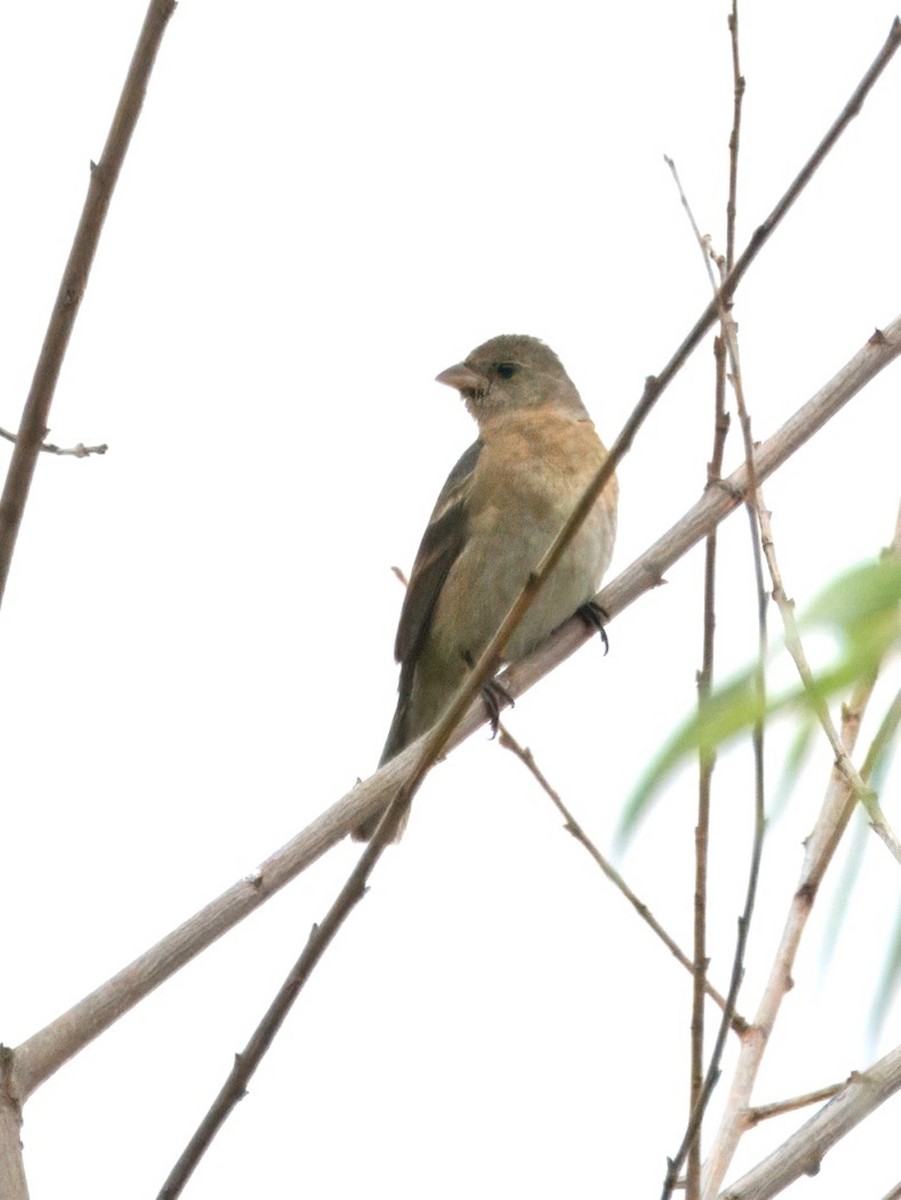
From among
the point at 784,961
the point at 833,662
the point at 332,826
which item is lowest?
the point at 833,662

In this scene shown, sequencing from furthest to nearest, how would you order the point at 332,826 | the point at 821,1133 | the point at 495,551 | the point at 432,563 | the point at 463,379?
the point at 463,379 → the point at 432,563 → the point at 495,551 → the point at 332,826 → the point at 821,1133

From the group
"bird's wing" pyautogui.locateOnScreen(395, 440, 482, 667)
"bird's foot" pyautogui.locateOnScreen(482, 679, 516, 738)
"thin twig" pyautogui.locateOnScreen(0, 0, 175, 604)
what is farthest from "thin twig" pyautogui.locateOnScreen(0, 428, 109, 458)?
"bird's wing" pyautogui.locateOnScreen(395, 440, 482, 667)

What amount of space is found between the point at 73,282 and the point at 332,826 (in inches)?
46.7

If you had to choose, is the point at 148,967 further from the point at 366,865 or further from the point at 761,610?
the point at 761,610

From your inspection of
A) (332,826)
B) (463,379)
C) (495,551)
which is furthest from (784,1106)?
(463,379)

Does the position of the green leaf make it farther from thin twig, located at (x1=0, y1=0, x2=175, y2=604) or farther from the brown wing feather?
the brown wing feather

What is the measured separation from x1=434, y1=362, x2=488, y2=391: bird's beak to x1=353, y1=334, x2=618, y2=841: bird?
367 mm

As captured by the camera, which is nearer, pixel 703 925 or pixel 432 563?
pixel 703 925

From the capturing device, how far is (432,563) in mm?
6645

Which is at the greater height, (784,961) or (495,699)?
(495,699)

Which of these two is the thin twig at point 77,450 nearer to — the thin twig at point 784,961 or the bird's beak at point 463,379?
the thin twig at point 784,961

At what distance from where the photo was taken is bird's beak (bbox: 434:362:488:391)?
7.46m

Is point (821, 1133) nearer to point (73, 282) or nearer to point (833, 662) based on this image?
point (833, 662)

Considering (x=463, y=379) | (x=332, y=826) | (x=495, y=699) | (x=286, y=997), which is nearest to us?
(x=286, y=997)
